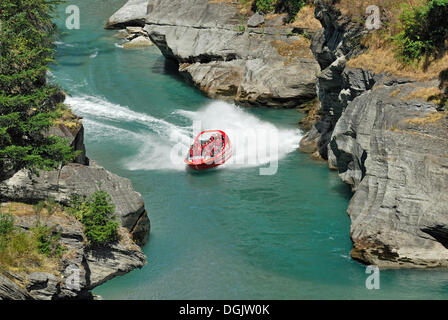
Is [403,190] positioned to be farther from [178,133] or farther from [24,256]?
[178,133]

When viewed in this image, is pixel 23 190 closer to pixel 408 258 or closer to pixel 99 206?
pixel 99 206

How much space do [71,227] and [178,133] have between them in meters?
23.7

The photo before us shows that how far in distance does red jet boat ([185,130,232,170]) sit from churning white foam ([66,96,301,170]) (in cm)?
61

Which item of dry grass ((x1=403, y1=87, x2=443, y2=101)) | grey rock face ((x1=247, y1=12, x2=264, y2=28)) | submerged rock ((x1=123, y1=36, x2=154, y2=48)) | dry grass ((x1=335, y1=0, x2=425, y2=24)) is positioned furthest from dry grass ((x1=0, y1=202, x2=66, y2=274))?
submerged rock ((x1=123, y1=36, x2=154, y2=48))

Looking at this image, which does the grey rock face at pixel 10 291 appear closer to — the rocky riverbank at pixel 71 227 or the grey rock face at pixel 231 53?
the rocky riverbank at pixel 71 227

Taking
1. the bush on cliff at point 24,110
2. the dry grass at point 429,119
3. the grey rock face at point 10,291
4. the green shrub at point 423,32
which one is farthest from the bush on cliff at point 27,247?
the green shrub at point 423,32

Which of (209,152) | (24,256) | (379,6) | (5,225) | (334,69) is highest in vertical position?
(379,6)

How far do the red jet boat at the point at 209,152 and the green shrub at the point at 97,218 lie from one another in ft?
47.0

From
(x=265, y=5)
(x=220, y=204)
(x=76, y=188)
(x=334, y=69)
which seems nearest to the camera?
(x=76, y=188)

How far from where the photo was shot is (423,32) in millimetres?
37250

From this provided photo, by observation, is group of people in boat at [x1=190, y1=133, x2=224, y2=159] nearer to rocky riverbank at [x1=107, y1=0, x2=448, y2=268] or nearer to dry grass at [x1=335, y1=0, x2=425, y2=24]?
rocky riverbank at [x1=107, y1=0, x2=448, y2=268]

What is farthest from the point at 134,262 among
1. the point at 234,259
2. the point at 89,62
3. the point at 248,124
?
the point at 89,62

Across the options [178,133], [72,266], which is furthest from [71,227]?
[178,133]

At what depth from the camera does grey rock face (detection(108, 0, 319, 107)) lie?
2226 inches
